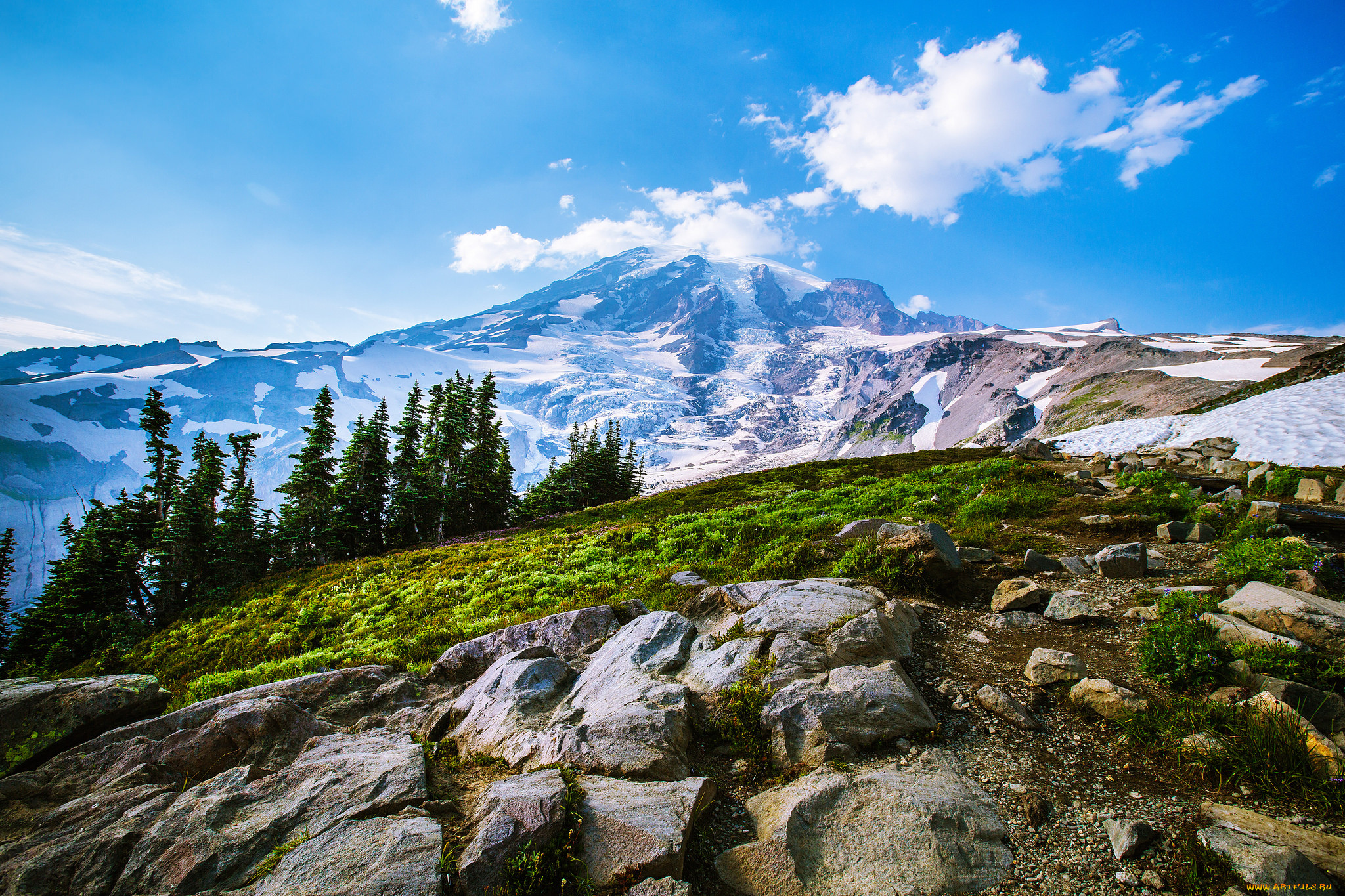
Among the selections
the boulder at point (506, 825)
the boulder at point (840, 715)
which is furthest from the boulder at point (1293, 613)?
the boulder at point (506, 825)

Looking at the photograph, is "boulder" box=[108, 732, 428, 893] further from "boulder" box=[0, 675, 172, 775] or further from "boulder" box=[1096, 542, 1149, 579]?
"boulder" box=[1096, 542, 1149, 579]

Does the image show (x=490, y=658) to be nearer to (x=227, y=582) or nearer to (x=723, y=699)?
(x=723, y=699)

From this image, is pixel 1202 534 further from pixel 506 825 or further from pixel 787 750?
pixel 506 825

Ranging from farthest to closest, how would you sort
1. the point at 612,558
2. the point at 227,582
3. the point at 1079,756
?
1. the point at 227,582
2. the point at 612,558
3. the point at 1079,756

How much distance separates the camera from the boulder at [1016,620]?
6.95 m

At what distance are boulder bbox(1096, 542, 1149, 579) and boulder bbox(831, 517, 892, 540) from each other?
3614 millimetres

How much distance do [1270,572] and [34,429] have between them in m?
326

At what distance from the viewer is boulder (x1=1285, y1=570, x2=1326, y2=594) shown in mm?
5941

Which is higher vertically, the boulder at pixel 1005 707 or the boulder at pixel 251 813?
the boulder at pixel 1005 707

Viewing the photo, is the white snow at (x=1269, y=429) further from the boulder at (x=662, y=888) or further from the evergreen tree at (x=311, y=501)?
the evergreen tree at (x=311, y=501)

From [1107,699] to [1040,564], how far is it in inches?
205

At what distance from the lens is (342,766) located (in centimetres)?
487

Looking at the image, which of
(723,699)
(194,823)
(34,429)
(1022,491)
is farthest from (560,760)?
(34,429)

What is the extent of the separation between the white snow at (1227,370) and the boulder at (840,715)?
125 m
